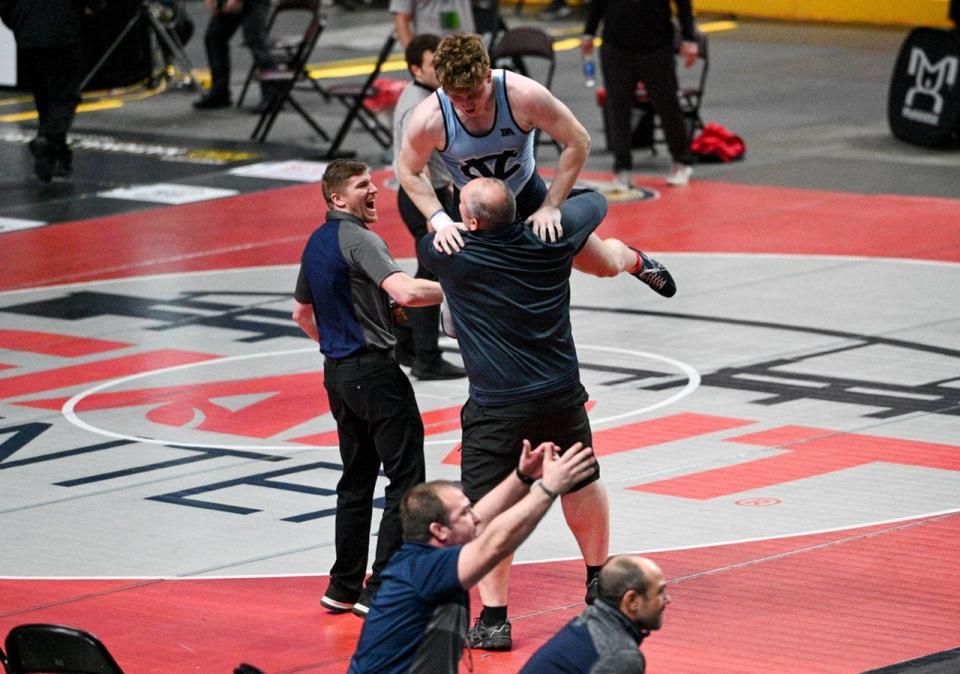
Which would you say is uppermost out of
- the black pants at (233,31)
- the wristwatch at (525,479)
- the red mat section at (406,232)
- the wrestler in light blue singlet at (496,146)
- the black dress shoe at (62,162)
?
the wrestler in light blue singlet at (496,146)

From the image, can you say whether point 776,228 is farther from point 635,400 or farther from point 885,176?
point 635,400

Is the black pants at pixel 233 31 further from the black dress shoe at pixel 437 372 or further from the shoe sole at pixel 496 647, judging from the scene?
the shoe sole at pixel 496 647

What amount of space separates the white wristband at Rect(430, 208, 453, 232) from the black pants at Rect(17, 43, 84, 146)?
11437 mm

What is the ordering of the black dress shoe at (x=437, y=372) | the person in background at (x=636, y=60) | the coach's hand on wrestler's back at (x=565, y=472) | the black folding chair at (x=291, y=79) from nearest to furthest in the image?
the coach's hand on wrestler's back at (x=565, y=472) < the black dress shoe at (x=437, y=372) < the person in background at (x=636, y=60) < the black folding chair at (x=291, y=79)

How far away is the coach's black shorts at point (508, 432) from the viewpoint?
720 cm

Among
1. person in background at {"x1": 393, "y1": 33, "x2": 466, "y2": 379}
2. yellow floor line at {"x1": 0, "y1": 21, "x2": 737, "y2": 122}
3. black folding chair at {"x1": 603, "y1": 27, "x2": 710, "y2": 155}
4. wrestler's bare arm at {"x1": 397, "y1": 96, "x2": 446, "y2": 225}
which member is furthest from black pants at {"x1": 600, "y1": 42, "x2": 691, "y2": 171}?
wrestler's bare arm at {"x1": 397, "y1": 96, "x2": 446, "y2": 225}

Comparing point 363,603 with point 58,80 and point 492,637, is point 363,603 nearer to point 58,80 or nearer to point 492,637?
point 492,637

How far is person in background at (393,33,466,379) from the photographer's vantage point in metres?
11.4

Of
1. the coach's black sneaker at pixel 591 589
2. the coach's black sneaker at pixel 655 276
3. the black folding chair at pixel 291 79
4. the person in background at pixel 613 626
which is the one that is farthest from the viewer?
the black folding chair at pixel 291 79

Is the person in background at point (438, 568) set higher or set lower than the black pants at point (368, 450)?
higher

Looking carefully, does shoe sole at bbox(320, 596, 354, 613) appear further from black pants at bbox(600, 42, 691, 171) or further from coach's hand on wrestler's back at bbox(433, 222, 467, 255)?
black pants at bbox(600, 42, 691, 171)

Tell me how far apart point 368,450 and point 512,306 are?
3.57 feet

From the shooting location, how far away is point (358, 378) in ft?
25.2

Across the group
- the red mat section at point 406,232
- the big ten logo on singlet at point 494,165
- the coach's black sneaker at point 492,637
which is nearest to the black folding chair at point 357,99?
the red mat section at point 406,232
